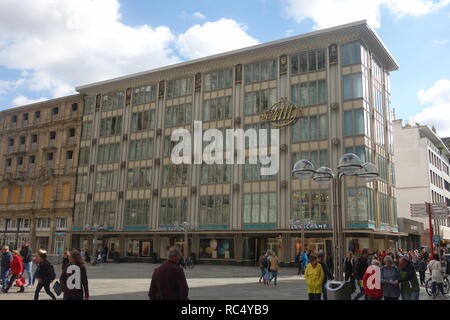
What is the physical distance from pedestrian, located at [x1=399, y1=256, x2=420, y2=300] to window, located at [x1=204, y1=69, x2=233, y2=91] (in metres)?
36.6

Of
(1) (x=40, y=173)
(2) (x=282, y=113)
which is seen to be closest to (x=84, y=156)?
(1) (x=40, y=173)

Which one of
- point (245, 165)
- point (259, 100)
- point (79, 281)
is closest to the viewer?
point (79, 281)

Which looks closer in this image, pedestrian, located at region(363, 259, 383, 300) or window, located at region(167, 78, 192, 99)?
pedestrian, located at region(363, 259, 383, 300)

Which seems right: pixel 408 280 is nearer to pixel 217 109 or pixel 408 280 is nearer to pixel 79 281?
pixel 79 281

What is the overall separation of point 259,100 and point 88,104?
78.0 feet

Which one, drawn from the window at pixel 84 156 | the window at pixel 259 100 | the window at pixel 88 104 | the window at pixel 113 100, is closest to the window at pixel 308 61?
the window at pixel 259 100

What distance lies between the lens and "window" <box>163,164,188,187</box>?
4607 cm

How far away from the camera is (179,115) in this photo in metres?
48.2

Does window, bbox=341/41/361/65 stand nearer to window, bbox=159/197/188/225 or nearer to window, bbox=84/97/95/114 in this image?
window, bbox=159/197/188/225

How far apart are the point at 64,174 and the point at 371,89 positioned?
1462 inches

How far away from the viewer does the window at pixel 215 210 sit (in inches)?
1694

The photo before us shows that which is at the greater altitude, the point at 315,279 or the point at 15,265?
the point at 315,279

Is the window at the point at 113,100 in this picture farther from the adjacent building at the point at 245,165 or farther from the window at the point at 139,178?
the window at the point at 139,178

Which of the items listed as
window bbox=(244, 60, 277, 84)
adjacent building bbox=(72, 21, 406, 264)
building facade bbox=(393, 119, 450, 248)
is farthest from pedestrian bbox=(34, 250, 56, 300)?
building facade bbox=(393, 119, 450, 248)
